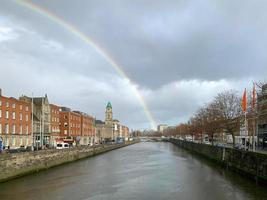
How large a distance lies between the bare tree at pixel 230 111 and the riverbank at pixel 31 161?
26040 mm

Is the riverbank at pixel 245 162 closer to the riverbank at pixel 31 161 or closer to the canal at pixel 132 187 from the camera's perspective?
the canal at pixel 132 187

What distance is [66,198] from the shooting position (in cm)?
2717

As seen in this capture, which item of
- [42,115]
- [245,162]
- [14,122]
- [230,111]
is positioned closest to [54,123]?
[42,115]

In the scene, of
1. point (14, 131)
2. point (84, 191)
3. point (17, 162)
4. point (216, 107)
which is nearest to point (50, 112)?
point (14, 131)

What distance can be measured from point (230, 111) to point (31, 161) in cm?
3182

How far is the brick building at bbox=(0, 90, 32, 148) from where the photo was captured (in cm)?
7338

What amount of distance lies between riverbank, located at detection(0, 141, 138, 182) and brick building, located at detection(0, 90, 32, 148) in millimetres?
18215

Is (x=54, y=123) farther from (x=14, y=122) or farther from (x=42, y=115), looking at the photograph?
(x=14, y=122)

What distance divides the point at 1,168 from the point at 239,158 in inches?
1043

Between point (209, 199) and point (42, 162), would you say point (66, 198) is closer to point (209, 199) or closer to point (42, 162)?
point (209, 199)

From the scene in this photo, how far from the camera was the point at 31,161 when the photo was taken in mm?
41875

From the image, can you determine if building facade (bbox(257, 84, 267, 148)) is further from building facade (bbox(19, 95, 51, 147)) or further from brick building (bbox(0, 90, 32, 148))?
building facade (bbox(19, 95, 51, 147))

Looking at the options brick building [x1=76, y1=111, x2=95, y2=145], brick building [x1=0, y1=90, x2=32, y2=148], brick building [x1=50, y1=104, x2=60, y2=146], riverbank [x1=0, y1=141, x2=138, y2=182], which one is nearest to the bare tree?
riverbank [x1=0, y1=141, x2=138, y2=182]

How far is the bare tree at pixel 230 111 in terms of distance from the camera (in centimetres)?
5431
